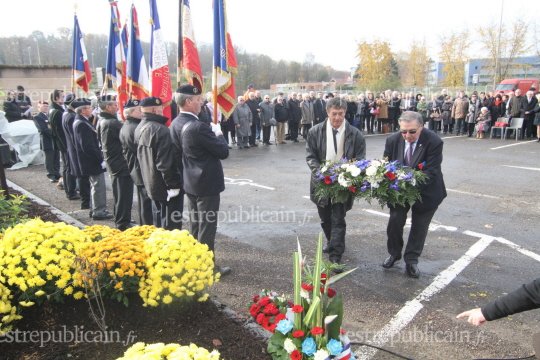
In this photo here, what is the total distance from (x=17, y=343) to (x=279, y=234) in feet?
12.9

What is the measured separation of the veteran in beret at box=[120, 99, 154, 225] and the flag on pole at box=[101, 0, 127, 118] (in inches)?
166

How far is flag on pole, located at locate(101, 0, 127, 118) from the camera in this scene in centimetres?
984

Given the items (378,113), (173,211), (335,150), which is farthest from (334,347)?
(378,113)

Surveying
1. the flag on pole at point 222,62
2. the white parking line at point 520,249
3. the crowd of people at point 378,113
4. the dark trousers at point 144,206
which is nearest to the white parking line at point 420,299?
the white parking line at point 520,249

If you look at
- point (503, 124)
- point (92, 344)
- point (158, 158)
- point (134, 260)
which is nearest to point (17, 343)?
point (92, 344)

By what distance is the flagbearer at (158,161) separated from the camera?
5.16 meters

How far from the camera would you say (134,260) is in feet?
10.6

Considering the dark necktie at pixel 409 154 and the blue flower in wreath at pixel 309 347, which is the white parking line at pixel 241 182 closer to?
the dark necktie at pixel 409 154

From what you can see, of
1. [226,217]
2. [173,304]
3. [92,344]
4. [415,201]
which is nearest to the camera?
[92,344]

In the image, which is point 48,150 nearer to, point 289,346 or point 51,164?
point 51,164

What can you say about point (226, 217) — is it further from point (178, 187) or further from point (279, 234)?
point (178, 187)

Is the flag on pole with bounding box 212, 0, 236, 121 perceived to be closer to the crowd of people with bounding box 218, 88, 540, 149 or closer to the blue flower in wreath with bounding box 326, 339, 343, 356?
the blue flower in wreath with bounding box 326, 339, 343, 356

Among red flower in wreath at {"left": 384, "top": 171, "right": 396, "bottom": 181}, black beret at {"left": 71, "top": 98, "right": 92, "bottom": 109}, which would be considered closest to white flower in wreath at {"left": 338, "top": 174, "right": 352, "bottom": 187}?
red flower in wreath at {"left": 384, "top": 171, "right": 396, "bottom": 181}

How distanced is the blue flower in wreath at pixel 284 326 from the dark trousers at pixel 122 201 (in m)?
4.64
